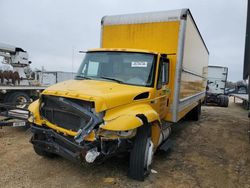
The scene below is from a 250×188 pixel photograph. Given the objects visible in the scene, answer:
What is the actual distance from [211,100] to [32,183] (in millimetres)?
18386

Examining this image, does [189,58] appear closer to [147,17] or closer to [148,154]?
[147,17]

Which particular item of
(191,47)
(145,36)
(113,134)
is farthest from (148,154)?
(191,47)

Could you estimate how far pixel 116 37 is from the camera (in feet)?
19.9

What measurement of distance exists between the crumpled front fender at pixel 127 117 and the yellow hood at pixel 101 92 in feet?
0.38

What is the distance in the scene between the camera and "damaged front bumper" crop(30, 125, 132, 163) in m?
3.45

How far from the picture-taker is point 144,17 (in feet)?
19.0

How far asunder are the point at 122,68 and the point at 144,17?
1798mm

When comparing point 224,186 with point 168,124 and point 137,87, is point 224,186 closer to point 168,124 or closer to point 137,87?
point 168,124

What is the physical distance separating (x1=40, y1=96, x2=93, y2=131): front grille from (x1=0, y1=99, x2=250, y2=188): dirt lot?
102 centimetres

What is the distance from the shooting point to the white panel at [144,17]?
17.7 feet

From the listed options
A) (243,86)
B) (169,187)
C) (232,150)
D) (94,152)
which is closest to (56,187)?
(94,152)

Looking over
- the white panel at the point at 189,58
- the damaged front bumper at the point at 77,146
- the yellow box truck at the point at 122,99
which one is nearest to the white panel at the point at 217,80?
the white panel at the point at 189,58

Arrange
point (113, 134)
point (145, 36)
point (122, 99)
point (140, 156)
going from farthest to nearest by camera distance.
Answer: point (145, 36) < point (140, 156) < point (122, 99) < point (113, 134)

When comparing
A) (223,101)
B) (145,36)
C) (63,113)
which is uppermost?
(145,36)
